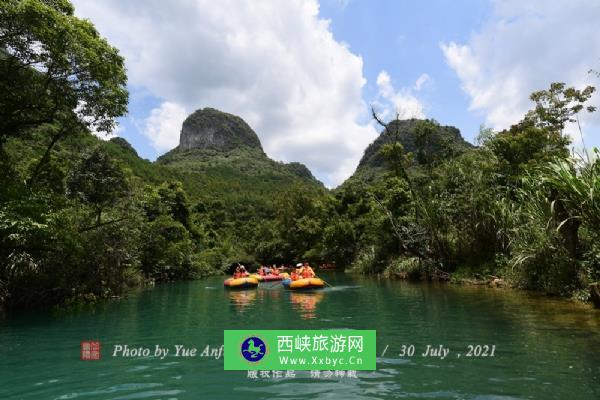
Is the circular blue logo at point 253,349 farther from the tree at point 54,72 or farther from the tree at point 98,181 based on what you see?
the tree at point 98,181

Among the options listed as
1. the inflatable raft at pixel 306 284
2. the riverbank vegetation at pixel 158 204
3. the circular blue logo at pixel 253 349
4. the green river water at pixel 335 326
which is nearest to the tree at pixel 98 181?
the riverbank vegetation at pixel 158 204

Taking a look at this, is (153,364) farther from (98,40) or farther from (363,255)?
(363,255)

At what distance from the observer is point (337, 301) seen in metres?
14.6

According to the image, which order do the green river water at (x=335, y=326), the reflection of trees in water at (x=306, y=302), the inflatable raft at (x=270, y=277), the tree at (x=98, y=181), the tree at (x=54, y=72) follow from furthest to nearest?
1. the inflatable raft at (x=270, y=277)
2. the tree at (x=98, y=181)
3. the reflection of trees in water at (x=306, y=302)
4. the tree at (x=54, y=72)
5. the green river water at (x=335, y=326)

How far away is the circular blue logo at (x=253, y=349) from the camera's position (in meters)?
6.05

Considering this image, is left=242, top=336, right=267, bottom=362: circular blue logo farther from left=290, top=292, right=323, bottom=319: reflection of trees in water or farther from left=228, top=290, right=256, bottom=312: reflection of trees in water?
left=228, top=290, right=256, bottom=312: reflection of trees in water

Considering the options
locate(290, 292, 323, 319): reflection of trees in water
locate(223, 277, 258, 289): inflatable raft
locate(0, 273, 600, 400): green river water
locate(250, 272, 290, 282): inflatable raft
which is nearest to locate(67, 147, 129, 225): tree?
locate(0, 273, 600, 400): green river water

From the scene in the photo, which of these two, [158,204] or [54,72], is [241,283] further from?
[54,72]

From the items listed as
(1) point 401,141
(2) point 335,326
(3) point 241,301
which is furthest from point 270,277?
(1) point 401,141

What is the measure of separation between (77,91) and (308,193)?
3707 centimetres

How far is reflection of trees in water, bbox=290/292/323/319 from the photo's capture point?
12.1 m

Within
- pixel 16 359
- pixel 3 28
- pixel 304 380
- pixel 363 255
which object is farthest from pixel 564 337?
pixel 363 255

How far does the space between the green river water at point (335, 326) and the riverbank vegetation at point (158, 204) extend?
63.9 inches

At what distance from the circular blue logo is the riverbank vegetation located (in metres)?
6.33
